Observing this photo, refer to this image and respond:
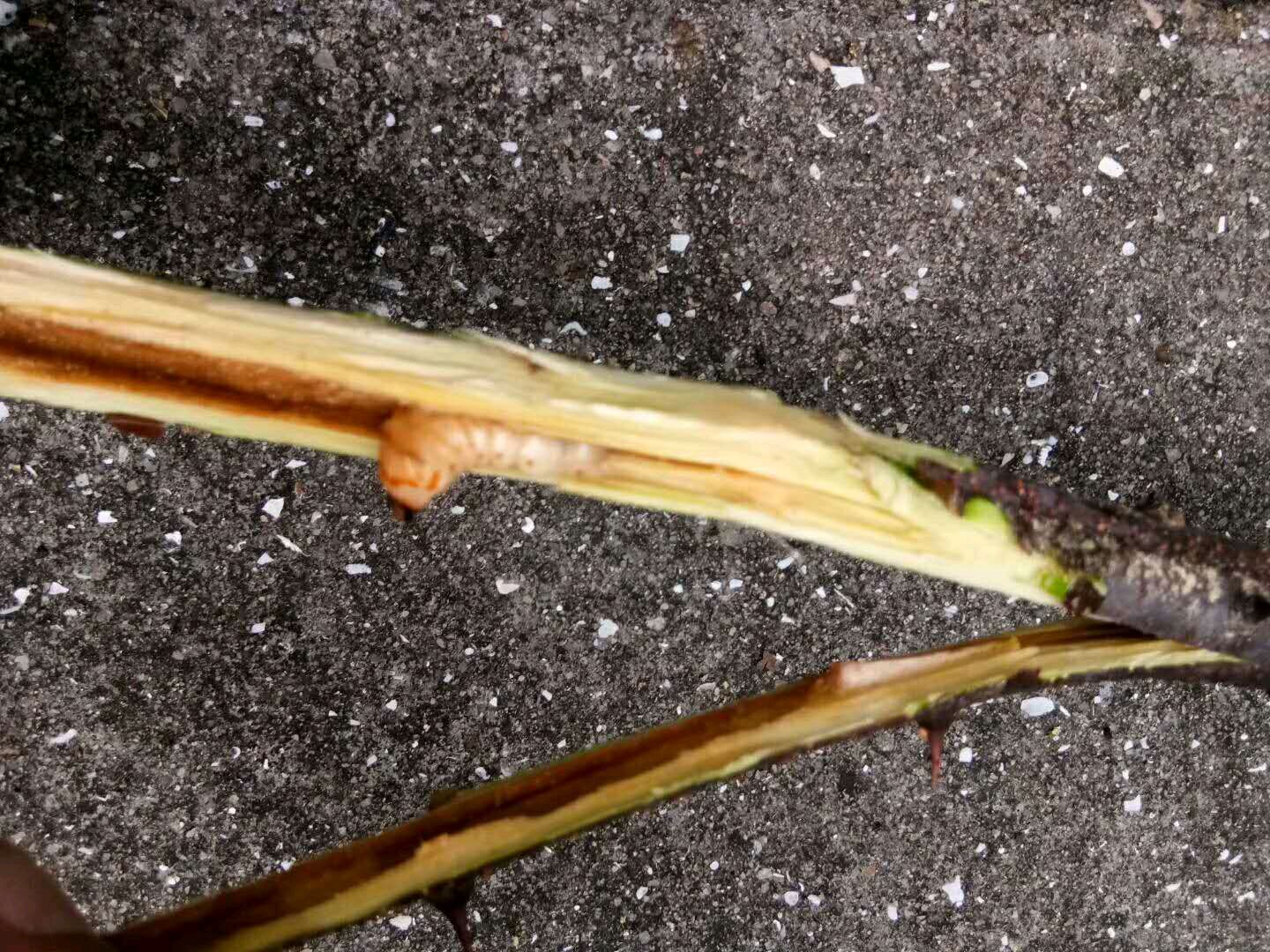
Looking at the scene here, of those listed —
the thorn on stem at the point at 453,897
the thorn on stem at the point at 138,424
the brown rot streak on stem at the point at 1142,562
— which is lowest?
the thorn on stem at the point at 453,897

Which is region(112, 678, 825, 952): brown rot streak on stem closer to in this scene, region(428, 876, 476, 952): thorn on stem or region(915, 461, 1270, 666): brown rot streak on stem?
region(428, 876, 476, 952): thorn on stem

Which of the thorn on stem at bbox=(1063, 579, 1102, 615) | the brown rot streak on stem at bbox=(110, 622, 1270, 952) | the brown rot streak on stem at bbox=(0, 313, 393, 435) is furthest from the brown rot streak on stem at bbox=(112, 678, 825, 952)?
the brown rot streak on stem at bbox=(0, 313, 393, 435)

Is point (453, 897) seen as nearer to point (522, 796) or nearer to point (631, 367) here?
point (522, 796)

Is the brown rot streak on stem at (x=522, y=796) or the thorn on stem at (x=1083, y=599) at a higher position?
the thorn on stem at (x=1083, y=599)

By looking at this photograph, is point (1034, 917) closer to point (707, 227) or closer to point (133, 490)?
point (707, 227)

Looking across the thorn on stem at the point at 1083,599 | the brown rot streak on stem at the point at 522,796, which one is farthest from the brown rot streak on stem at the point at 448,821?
the thorn on stem at the point at 1083,599

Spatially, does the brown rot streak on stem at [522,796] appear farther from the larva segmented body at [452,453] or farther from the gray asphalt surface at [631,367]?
the gray asphalt surface at [631,367]
